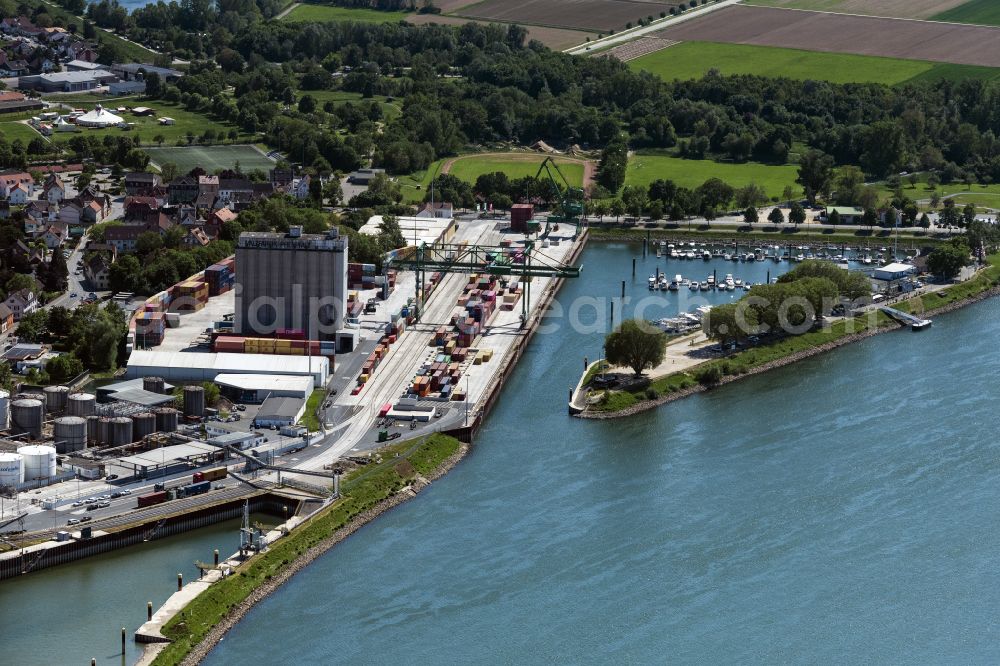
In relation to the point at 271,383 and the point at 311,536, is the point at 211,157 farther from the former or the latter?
the point at 311,536

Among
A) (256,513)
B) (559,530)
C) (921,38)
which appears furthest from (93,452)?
(921,38)

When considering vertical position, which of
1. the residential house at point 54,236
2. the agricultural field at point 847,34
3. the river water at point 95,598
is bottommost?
the river water at point 95,598

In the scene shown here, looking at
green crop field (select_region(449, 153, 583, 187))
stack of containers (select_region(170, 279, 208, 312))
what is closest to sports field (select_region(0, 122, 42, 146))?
green crop field (select_region(449, 153, 583, 187))

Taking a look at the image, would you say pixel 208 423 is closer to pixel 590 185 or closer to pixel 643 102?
pixel 590 185

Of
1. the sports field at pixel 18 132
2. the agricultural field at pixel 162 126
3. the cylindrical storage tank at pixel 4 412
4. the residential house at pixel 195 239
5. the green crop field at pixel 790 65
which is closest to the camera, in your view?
the cylindrical storage tank at pixel 4 412

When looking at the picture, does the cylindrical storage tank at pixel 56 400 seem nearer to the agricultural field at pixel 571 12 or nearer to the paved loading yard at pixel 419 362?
the paved loading yard at pixel 419 362

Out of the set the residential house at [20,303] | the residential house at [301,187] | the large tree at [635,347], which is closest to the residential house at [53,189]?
the residential house at [301,187]
